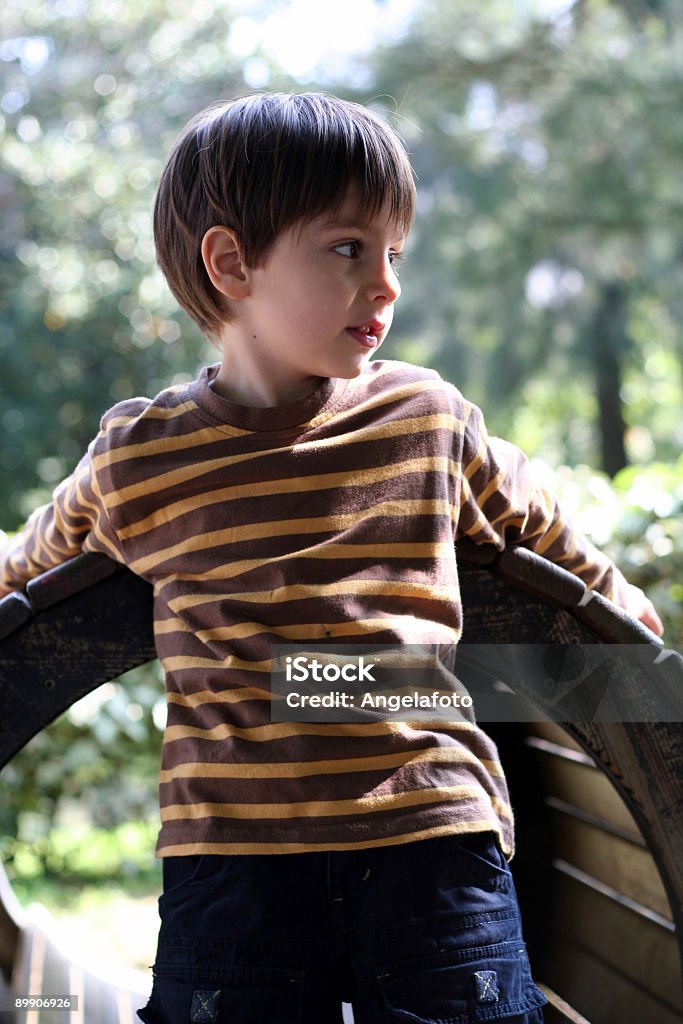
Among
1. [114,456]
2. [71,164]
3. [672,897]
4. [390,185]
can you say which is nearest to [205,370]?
[114,456]

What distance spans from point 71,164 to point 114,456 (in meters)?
4.16

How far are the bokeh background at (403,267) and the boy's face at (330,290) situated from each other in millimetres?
1322

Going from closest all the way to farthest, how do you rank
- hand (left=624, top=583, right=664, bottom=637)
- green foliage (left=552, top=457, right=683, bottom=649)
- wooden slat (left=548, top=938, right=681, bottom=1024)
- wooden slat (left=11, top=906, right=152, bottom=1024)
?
hand (left=624, top=583, right=664, bottom=637), wooden slat (left=548, top=938, right=681, bottom=1024), wooden slat (left=11, top=906, right=152, bottom=1024), green foliage (left=552, top=457, right=683, bottom=649)

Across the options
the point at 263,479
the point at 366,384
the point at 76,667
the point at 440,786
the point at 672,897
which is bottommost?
the point at 672,897

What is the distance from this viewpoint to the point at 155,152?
618cm

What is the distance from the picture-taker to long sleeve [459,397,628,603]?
1.29m

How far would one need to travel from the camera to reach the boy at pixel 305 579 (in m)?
1.16

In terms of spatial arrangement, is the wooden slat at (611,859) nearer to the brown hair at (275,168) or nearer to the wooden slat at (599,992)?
the wooden slat at (599,992)

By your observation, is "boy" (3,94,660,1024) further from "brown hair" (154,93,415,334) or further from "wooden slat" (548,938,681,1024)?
"wooden slat" (548,938,681,1024)

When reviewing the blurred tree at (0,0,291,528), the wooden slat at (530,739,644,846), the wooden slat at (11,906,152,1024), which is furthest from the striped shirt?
the blurred tree at (0,0,291,528)

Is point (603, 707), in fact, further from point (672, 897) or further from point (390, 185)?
point (390, 185)

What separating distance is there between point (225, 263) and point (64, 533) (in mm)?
375

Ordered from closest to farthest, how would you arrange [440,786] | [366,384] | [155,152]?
1. [440,786]
2. [366,384]
3. [155,152]

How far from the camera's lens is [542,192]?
729 cm
